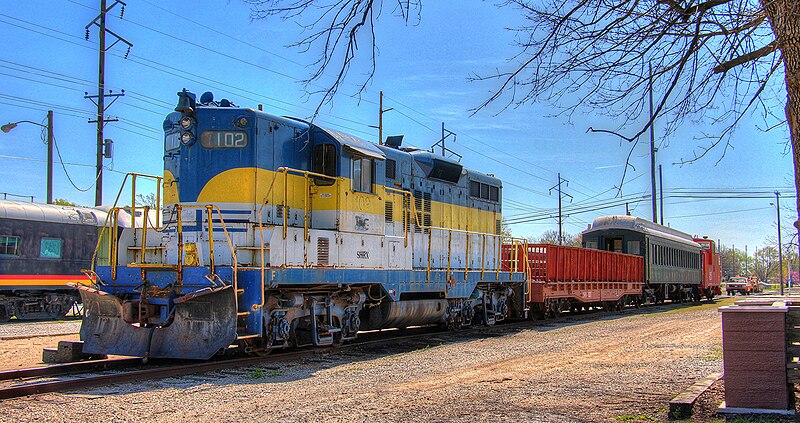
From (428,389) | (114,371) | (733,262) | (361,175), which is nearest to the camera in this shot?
(428,389)

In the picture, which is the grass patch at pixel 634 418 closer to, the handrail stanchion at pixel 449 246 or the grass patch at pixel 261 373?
the grass patch at pixel 261 373

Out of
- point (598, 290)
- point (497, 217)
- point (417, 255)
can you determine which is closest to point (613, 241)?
point (598, 290)

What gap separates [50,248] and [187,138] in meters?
12.2

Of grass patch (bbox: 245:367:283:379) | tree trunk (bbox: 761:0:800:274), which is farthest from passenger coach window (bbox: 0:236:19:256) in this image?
tree trunk (bbox: 761:0:800:274)

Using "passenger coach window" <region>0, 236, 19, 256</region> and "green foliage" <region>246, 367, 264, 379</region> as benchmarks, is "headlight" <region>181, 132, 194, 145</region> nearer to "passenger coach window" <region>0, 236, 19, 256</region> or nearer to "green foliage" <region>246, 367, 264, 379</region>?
"green foliage" <region>246, 367, 264, 379</region>

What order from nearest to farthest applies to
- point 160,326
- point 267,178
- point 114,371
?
point 114,371
point 160,326
point 267,178

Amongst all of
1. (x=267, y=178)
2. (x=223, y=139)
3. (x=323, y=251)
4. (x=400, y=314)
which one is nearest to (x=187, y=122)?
(x=223, y=139)

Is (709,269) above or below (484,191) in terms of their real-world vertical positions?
below

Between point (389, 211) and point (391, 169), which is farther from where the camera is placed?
point (391, 169)

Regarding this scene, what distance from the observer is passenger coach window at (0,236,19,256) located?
18.8m

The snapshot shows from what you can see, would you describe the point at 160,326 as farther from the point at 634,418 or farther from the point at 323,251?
the point at 634,418

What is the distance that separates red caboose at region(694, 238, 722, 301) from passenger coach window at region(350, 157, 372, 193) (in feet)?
95.0

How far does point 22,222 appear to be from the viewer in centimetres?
1936

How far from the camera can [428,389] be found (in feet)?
24.7
